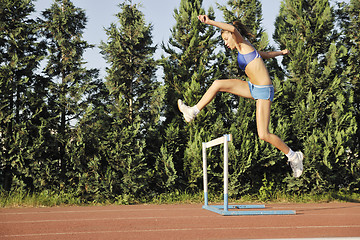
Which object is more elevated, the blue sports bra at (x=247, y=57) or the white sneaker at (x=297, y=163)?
the blue sports bra at (x=247, y=57)

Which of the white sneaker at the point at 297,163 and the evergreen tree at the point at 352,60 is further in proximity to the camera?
the evergreen tree at the point at 352,60

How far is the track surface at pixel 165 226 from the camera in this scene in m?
4.78

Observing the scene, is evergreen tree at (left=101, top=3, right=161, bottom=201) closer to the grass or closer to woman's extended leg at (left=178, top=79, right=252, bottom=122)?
the grass

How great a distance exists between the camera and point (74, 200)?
8883 mm

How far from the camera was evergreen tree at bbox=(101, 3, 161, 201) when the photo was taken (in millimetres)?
9125

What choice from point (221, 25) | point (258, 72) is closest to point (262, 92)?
point (258, 72)

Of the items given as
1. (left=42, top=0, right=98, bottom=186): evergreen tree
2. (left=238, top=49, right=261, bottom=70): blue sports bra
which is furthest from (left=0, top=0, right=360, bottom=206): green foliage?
(left=238, top=49, right=261, bottom=70): blue sports bra

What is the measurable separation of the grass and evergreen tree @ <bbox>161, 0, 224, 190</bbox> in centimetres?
48

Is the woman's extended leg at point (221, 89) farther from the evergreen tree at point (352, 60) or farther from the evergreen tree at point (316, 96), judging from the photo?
the evergreen tree at point (352, 60)

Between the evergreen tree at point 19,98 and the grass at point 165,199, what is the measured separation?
42 centimetres

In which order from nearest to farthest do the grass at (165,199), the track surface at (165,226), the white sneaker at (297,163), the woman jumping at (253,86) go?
the track surface at (165,226) → the woman jumping at (253,86) → the white sneaker at (297,163) → the grass at (165,199)

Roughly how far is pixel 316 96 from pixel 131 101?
17.9 feet

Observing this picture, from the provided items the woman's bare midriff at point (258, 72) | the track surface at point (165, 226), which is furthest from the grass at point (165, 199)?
the woman's bare midriff at point (258, 72)

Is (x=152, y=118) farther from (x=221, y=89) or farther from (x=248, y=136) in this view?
(x=221, y=89)
